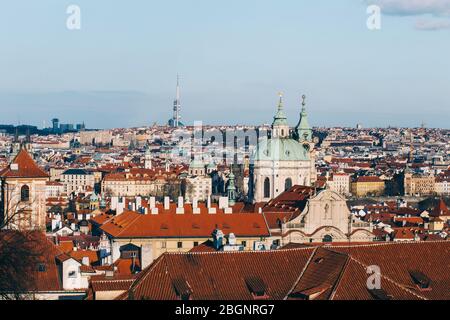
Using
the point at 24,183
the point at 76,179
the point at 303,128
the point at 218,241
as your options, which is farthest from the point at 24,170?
the point at 76,179

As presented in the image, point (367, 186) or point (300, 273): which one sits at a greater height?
point (300, 273)

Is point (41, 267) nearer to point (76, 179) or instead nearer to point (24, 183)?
point (24, 183)

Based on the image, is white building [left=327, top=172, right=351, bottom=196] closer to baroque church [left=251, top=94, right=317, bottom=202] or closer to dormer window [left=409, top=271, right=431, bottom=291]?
baroque church [left=251, top=94, right=317, bottom=202]

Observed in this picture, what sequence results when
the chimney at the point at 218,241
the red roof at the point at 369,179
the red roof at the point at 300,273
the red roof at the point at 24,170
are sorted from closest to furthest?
the red roof at the point at 300,273
the chimney at the point at 218,241
the red roof at the point at 24,170
the red roof at the point at 369,179

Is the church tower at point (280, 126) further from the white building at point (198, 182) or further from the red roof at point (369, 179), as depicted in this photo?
the red roof at point (369, 179)

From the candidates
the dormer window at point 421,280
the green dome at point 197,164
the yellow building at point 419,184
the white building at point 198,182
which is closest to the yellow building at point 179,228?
the dormer window at point 421,280
